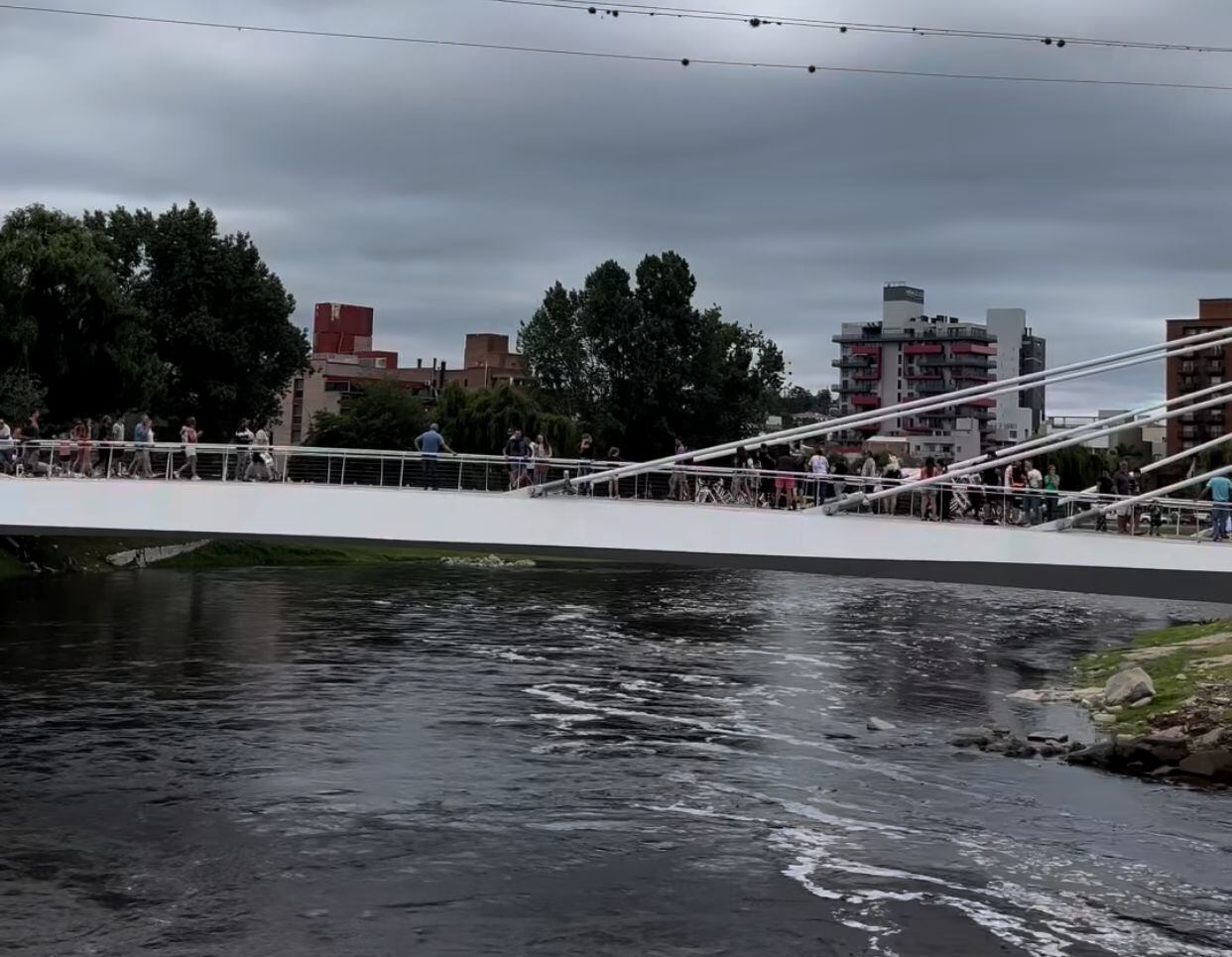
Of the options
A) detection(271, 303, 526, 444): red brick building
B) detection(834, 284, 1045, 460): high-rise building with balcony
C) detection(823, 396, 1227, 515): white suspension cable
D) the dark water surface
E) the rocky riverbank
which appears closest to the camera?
the dark water surface

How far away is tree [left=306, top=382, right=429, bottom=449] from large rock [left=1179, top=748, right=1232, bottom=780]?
192 feet

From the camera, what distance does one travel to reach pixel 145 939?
15406mm

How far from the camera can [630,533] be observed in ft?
67.1

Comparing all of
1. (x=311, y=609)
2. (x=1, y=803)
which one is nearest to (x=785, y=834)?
(x=1, y=803)

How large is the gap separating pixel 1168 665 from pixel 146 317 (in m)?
40.9

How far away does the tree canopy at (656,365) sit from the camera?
78.6 meters

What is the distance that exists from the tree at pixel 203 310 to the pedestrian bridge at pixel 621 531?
4318 centimetres

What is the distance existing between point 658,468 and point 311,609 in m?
26.5

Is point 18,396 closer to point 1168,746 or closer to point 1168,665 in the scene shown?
point 1168,665

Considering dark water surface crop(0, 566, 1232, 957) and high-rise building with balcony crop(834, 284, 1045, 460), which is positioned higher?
high-rise building with balcony crop(834, 284, 1045, 460)

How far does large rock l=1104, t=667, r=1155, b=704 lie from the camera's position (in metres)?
31.0

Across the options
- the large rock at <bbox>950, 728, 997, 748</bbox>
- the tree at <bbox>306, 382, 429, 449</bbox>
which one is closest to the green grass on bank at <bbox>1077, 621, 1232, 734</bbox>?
the large rock at <bbox>950, 728, 997, 748</bbox>

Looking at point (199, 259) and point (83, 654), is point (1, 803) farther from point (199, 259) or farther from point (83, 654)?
point (199, 259)

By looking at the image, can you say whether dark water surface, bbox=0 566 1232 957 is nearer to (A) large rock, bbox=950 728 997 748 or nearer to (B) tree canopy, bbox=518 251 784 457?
(A) large rock, bbox=950 728 997 748
